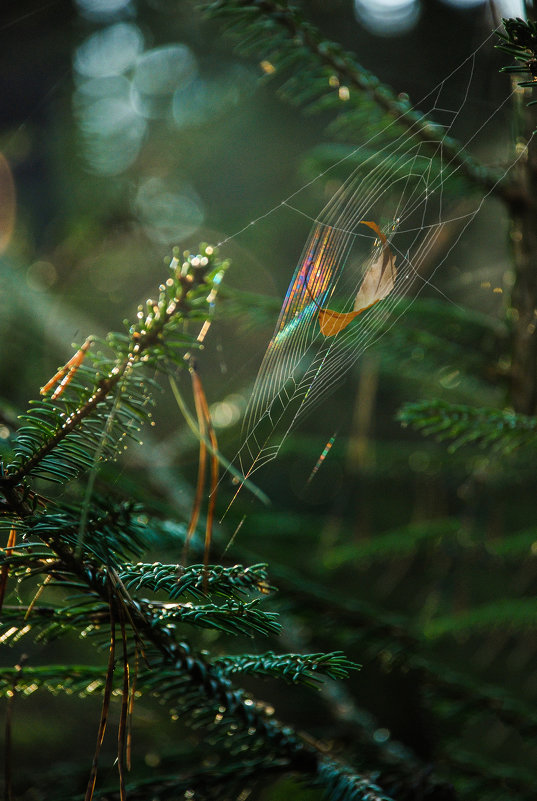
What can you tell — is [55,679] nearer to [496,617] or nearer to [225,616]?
[225,616]

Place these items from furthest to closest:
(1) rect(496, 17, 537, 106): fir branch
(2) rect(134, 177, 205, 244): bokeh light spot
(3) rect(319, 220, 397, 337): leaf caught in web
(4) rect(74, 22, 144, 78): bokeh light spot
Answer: (2) rect(134, 177, 205, 244): bokeh light spot
(4) rect(74, 22, 144, 78): bokeh light spot
(3) rect(319, 220, 397, 337): leaf caught in web
(1) rect(496, 17, 537, 106): fir branch

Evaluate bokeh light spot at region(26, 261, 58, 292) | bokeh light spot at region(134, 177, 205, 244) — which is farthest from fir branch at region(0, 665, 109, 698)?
bokeh light spot at region(134, 177, 205, 244)

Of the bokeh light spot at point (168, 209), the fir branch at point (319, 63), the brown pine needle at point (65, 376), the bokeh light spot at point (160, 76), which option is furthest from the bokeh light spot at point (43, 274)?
the brown pine needle at point (65, 376)

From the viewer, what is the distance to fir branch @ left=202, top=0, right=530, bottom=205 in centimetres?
55

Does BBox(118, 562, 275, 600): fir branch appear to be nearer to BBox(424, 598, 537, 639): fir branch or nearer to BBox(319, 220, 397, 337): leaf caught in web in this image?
BBox(319, 220, 397, 337): leaf caught in web

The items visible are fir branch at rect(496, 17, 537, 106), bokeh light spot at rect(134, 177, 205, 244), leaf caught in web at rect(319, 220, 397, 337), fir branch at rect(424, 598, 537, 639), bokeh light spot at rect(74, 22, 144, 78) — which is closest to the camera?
fir branch at rect(496, 17, 537, 106)

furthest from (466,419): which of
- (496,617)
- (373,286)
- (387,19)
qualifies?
(387,19)

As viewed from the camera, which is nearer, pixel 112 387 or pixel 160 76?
pixel 112 387

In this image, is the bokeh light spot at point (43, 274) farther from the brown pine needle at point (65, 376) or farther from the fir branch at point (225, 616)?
the fir branch at point (225, 616)

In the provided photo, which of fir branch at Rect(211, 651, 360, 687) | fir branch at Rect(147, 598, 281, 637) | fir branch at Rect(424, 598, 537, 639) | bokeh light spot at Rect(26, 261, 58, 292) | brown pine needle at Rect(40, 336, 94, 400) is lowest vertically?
fir branch at Rect(424, 598, 537, 639)

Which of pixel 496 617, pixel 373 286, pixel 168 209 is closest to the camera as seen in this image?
pixel 373 286

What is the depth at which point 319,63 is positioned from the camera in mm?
576

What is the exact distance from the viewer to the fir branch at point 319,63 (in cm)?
55

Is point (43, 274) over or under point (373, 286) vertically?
under
